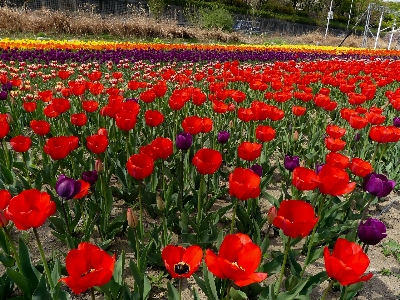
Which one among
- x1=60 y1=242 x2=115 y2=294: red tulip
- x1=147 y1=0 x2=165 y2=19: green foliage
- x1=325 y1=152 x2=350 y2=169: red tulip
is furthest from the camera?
x1=147 y1=0 x2=165 y2=19: green foliage

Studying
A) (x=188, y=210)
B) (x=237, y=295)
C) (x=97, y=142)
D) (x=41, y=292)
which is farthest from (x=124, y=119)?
(x=237, y=295)

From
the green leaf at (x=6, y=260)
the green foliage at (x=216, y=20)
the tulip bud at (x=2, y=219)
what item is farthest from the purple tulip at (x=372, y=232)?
the green foliage at (x=216, y=20)

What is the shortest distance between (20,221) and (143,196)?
1.38m

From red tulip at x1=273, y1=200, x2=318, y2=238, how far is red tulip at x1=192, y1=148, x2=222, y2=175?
51cm

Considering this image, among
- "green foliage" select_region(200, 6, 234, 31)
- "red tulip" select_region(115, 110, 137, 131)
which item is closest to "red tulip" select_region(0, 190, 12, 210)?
"red tulip" select_region(115, 110, 137, 131)

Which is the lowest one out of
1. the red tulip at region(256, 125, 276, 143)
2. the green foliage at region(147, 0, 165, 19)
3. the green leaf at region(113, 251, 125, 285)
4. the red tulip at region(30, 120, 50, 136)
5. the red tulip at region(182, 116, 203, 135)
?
the green leaf at region(113, 251, 125, 285)

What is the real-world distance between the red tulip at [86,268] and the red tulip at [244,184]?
638mm

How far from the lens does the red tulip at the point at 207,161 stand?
73.2 inches

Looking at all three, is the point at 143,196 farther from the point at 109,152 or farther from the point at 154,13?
the point at 154,13

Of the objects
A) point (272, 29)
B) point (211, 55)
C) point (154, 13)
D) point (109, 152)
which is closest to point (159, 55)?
point (211, 55)

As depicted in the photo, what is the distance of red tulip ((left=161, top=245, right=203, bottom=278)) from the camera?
4.37ft

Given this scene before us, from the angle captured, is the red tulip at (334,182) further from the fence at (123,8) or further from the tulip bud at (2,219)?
the fence at (123,8)

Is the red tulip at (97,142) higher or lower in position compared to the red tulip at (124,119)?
lower

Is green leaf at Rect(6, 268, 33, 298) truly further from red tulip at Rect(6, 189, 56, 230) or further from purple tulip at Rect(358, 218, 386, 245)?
purple tulip at Rect(358, 218, 386, 245)
